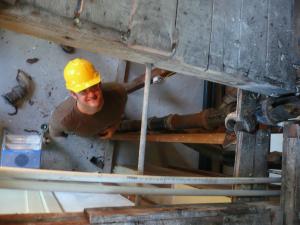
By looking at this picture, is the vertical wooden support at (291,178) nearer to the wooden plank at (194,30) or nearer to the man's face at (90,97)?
the wooden plank at (194,30)

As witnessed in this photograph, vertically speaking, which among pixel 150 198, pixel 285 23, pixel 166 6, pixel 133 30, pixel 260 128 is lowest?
pixel 150 198

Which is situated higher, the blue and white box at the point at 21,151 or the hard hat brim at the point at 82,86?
the hard hat brim at the point at 82,86

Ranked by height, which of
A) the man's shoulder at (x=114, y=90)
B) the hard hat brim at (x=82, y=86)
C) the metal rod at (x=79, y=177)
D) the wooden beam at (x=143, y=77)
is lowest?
the metal rod at (x=79, y=177)

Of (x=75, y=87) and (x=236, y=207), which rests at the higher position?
(x=75, y=87)

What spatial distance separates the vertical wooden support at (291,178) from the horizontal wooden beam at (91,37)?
0.76 feet

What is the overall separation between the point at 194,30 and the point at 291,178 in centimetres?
76

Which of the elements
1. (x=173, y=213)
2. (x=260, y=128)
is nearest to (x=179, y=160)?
(x=260, y=128)

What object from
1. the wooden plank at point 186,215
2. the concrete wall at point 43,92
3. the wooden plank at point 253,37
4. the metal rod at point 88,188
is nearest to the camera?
the metal rod at point 88,188

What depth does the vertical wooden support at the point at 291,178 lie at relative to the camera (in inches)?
49.0

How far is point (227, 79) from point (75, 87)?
109 centimetres

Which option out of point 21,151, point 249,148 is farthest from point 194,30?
point 21,151

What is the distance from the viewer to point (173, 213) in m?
1.04

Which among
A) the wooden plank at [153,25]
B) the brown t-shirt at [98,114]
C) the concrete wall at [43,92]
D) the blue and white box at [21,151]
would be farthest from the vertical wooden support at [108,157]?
the wooden plank at [153,25]

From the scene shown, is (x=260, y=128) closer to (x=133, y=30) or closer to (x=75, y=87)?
(x=133, y=30)
